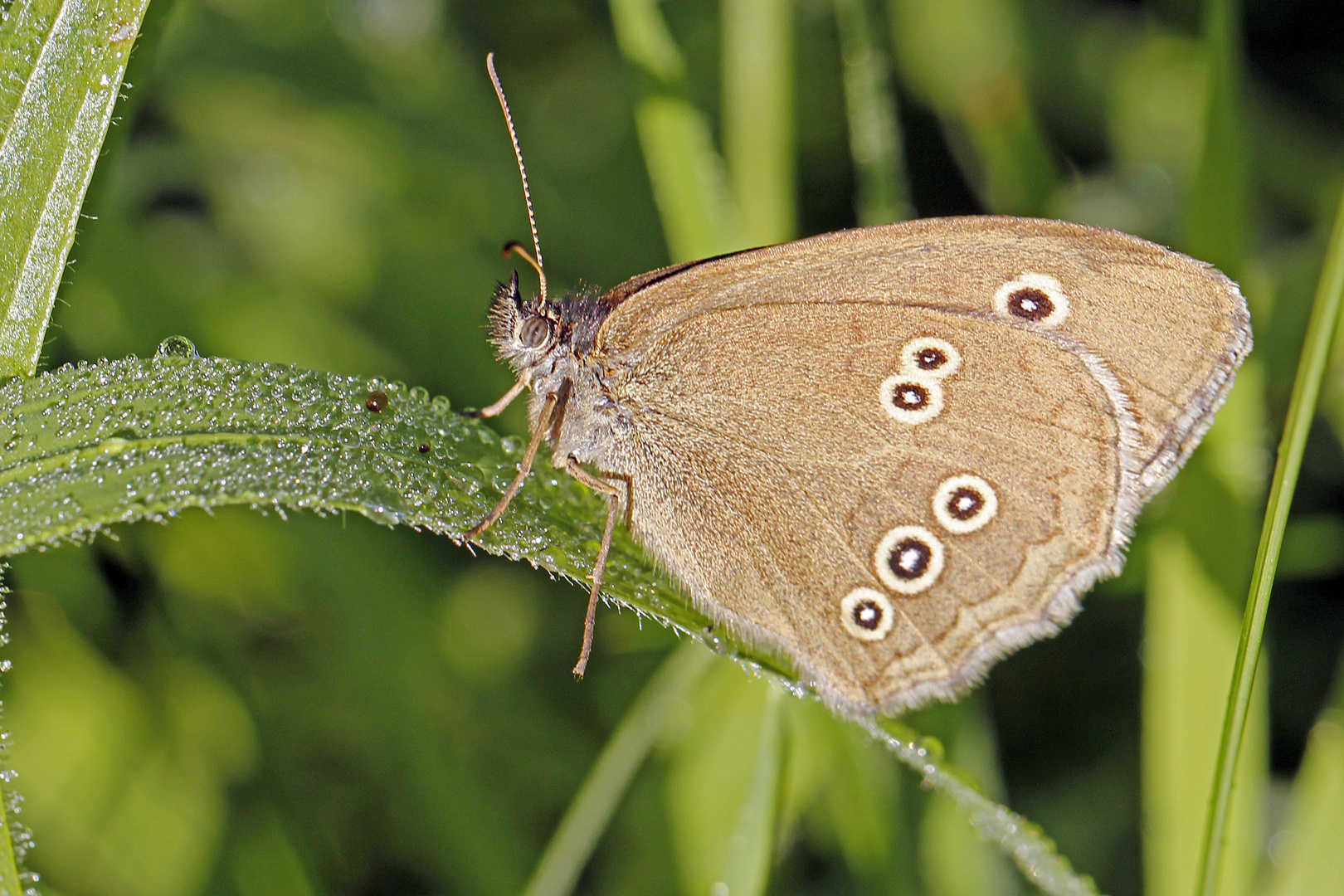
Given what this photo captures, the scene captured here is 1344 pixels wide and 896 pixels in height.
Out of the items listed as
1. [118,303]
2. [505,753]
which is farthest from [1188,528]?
[118,303]

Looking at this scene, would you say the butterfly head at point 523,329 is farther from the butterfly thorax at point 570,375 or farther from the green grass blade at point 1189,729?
the green grass blade at point 1189,729

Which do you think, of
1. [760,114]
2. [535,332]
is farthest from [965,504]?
[760,114]

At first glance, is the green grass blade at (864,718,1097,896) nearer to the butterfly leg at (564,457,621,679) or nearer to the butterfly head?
the butterfly leg at (564,457,621,679)

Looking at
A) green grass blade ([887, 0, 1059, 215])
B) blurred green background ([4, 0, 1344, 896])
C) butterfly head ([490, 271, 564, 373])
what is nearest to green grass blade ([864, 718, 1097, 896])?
blurred green background ([4, 0, 1344, 896])

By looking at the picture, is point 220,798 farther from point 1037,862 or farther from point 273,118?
point 273,118

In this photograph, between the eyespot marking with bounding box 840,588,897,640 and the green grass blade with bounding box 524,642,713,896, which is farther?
the green grass blade with bounding box 524,642,713,896

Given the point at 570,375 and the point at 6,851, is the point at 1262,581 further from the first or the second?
the point at 6,851
